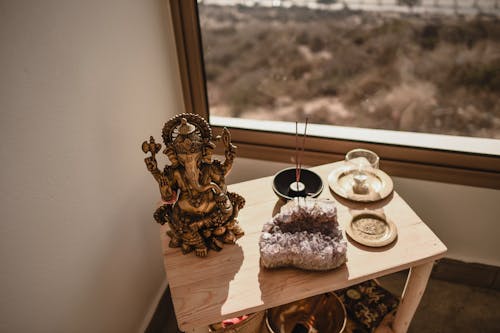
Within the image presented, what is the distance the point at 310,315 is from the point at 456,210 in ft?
2.75

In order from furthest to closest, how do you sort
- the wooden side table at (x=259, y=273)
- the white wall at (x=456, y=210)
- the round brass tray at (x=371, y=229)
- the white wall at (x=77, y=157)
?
the white wall at (x=456, y=210) → the round brass tray at (x=371, y=229) → the wooden side table at (x=259, y=273) → the white wall at (x=77, y=157)

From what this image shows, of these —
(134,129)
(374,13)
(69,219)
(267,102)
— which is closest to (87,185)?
(69,219)

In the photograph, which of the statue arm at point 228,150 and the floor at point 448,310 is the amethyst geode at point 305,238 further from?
the floor at point 448,310

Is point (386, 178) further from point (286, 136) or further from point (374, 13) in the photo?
point (374, 13)

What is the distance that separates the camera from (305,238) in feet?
3.52

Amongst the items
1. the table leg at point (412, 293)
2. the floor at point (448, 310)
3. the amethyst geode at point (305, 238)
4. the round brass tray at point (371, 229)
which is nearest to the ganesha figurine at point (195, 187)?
the amethyst geode at point (305, 238)

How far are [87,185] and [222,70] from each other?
90 cm

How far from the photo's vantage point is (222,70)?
1752 millimetres

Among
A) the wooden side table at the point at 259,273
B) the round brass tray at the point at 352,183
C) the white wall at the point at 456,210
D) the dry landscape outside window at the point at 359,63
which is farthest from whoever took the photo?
the white wall at the point at 456,210

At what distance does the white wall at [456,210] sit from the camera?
1608mm

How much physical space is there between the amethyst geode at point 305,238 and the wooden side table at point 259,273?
1.6 inches

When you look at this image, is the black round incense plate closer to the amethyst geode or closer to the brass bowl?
the amethyst geode

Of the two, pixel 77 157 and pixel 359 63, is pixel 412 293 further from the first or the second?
pixel 77 157

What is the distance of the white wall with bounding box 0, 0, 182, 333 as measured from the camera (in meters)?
0.87
